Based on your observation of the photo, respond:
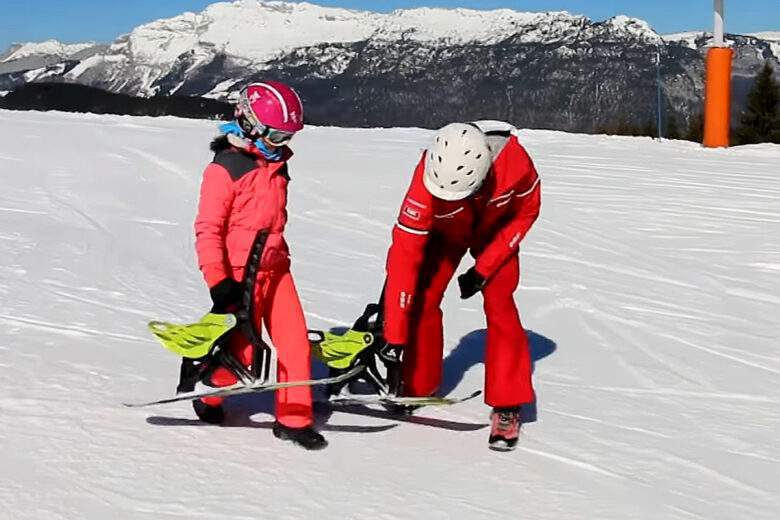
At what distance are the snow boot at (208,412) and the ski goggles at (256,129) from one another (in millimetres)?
1132

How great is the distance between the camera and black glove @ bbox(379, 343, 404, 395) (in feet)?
14.0

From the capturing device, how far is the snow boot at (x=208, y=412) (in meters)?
4.18

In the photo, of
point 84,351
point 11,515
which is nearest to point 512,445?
point 11,515

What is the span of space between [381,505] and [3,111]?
16302 millimetres

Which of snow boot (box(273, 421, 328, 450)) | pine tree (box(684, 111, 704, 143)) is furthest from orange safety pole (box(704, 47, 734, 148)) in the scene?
pine tree (box(684, 111, 704, 143))

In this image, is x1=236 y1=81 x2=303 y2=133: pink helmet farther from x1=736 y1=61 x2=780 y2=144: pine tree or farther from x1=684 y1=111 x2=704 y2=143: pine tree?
x1=736 y1=61 x2=780 y2=144: pine tree

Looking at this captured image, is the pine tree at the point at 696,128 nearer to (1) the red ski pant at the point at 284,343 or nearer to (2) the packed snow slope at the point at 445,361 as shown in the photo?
(2) the packed snow slope at the point at 445,361

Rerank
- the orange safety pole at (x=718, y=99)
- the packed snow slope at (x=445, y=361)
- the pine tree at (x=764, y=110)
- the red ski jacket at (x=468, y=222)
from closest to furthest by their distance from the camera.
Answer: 1. the packed snow slope at (x=445, y=361)
2. the red ski jacket at (x=468, y=222)
3. the orange safety pole at (x=718, y=99)
4. the pine tree at (x=764, y=110)

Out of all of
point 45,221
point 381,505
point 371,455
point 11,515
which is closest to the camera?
point 11,515

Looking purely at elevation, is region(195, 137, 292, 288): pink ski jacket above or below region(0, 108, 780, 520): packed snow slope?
above

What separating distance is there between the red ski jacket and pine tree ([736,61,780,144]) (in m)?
46.9

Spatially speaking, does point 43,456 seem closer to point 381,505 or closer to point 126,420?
point 126,420

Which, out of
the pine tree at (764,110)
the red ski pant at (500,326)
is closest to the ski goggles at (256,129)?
the red ski pant at (500,326)

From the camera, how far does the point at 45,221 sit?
908 cm
